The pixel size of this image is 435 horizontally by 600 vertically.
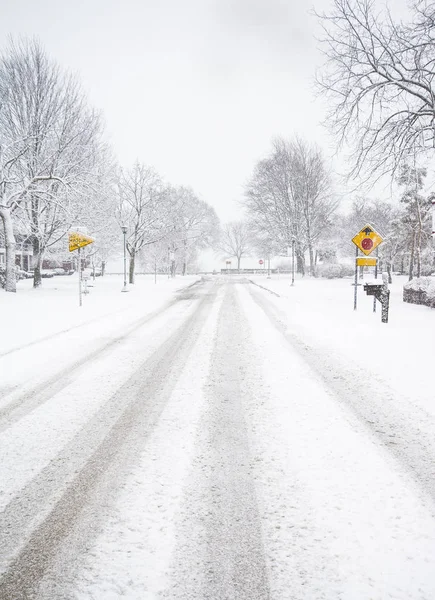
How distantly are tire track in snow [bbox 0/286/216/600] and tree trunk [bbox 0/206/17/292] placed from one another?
16203 millimetres

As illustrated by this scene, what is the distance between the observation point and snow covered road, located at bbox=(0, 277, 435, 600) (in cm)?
171

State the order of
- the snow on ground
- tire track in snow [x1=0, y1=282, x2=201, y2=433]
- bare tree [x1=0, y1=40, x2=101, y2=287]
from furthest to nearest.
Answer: bare tree [x1=0, y1=40, x2=101, y2=287] → the snow on ground → tire track in snow [x1=0, y1=282, x2=201, y2=433]

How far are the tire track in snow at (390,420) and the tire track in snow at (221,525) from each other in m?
1.20

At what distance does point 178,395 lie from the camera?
167 inches

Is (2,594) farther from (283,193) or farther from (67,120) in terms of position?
(283,193)

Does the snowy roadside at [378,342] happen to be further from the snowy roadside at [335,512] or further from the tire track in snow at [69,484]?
the tire track in snow at [69,484]

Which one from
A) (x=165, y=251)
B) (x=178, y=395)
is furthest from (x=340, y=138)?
(x=165, y=251)

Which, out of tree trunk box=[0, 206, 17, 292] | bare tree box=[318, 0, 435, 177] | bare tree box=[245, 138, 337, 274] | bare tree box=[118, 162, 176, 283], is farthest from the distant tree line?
bare tree box=[245, 138, 337, 274]

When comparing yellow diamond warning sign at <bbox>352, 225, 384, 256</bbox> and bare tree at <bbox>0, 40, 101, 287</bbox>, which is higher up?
bare tree at <bbox>0, 40, 101, 287</bbox>

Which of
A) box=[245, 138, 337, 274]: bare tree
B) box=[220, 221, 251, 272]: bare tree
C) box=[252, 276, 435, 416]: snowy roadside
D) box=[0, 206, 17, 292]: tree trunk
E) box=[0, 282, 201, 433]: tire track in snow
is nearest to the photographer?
box=[0, 282, 201, 433]: tire track in snow

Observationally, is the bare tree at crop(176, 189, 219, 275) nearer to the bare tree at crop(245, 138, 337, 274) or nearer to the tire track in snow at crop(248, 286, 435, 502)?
the bare tree at crop(245, 138, 337, 274)

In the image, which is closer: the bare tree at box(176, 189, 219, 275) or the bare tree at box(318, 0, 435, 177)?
the bare tree at box(318, 0, 435, 177)

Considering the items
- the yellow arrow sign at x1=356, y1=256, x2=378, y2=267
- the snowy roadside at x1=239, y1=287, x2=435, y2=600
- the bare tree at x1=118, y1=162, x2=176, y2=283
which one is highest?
the bare tree at x1=118, y1=162, x2=176, y2=283

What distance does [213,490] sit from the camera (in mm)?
2398
